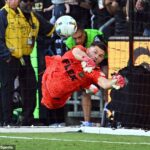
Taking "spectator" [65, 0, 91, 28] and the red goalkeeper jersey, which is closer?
the red goalkeeper jersey

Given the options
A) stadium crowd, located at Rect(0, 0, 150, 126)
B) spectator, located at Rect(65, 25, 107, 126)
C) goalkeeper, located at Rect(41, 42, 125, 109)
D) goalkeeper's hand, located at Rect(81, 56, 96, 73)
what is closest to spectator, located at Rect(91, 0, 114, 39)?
stadium crowd, located at Rect(0, 0, 150, 126)

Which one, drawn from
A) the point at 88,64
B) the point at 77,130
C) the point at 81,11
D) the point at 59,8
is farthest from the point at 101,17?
the point at 88,64

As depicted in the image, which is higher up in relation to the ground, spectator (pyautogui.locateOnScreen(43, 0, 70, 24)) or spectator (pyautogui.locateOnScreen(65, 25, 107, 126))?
spectator (pyautogui.locateOnScreen(43, 0, 70, 24))

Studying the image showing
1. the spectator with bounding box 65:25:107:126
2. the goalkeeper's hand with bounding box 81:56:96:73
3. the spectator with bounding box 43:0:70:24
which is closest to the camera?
the goalkeeper's hand with bounding box 81:56:96:73

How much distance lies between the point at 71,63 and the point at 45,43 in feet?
9.45

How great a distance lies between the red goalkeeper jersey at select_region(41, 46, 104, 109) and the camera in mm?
11883

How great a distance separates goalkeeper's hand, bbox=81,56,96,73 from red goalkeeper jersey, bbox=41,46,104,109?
149 millimetres

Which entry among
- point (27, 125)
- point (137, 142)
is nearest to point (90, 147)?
point (137, 142)

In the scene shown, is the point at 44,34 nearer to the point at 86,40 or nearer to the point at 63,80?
the point at 86,40

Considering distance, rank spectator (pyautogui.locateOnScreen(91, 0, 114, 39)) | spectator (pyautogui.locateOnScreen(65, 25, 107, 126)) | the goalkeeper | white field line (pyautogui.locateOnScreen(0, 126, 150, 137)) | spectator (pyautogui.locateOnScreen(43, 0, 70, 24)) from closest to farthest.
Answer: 1. the goalkeeper
2. white field line (pyautogui.locateOnScreen(0, 126, 150, 137))
3. spectator (pyautogui.locateOnScreen(65, 25, 107, 126))
4. spectator (pyautogui.locateOnScreen(91, 0, 114, 39))
5. spectator (pyautogui.locateOnScreen(43, 0, 70, 24))

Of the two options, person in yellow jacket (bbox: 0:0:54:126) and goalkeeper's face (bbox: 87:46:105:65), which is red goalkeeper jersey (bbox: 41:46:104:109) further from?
person in yellow jacket (bbox: 0:0:54:126)

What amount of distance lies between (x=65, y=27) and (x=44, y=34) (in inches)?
46.2

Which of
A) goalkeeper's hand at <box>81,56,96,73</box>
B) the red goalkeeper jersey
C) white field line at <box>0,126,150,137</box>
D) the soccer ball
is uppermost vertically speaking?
the soccer ball

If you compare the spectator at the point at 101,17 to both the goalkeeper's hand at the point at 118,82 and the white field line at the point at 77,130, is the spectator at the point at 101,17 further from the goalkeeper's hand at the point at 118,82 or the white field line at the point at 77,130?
the goalkeeper's hand at the point at 118,82
